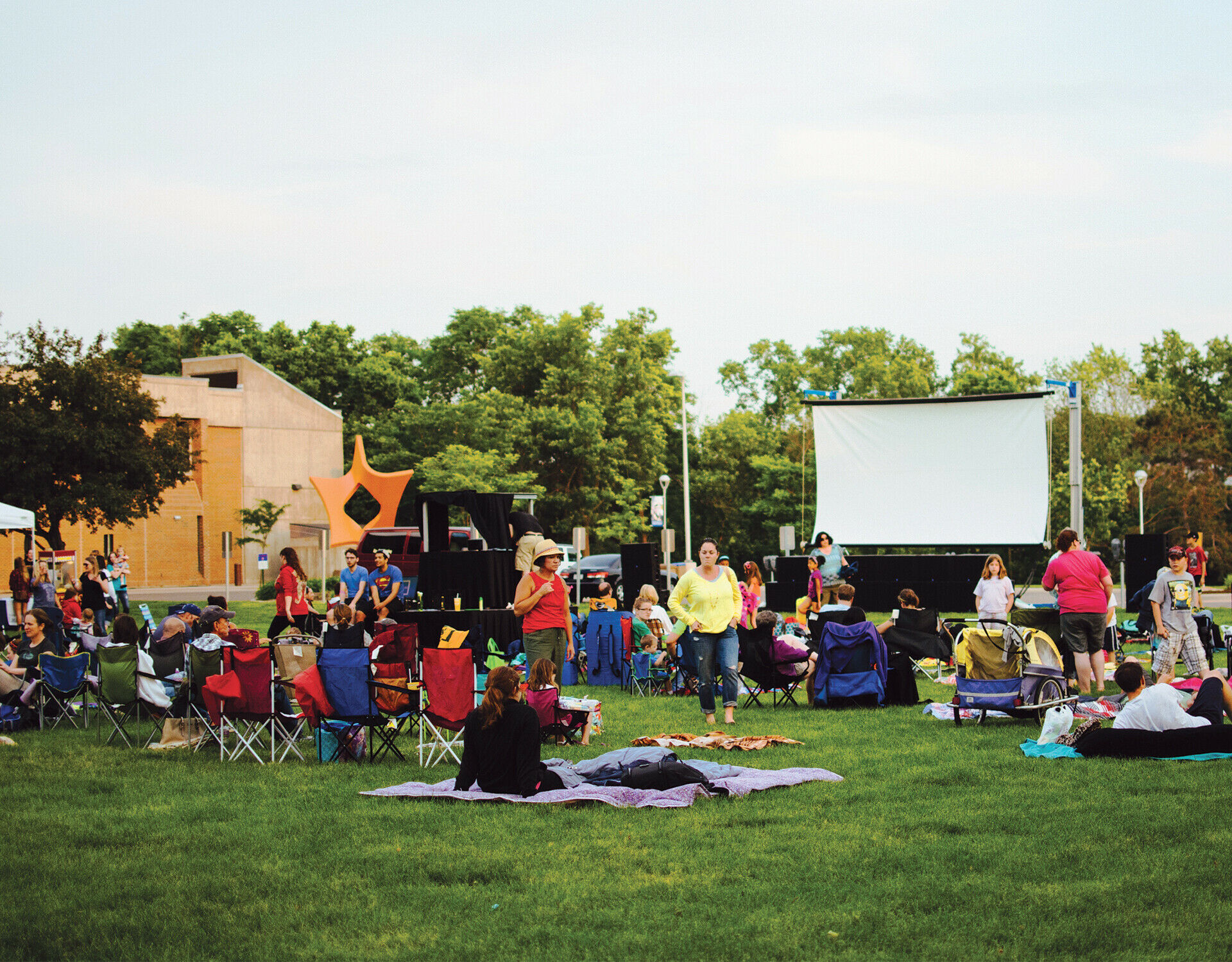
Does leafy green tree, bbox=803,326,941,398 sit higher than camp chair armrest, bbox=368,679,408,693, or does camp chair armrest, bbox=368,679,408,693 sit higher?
leafy green tree, bbox=803,326,941,398

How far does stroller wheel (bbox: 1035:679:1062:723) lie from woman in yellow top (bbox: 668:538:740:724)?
2.48 meters

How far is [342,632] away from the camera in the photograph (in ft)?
34.5

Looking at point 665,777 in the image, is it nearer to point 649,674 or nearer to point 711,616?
point 711,616

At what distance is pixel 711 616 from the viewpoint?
1035 centimetres

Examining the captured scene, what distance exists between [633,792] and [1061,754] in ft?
10.6

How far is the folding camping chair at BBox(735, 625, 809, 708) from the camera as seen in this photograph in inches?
474

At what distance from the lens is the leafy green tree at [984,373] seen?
44.8 m

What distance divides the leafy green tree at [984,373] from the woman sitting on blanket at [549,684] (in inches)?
1332

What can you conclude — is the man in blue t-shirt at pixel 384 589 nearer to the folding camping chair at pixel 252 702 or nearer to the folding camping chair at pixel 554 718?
the folding camping chair at pixel 252 702

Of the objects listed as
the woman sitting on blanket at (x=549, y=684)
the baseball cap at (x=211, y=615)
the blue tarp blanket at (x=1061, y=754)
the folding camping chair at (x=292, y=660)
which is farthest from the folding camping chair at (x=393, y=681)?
the blue tarp blanket at (x=1061, y=754)

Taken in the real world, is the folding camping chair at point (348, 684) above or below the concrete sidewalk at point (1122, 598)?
above

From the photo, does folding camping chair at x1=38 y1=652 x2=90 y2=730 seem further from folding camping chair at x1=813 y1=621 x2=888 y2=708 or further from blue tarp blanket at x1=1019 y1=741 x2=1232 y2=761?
blue tarp blanket at x1=1019 y1=741 x2=1232 y2=761

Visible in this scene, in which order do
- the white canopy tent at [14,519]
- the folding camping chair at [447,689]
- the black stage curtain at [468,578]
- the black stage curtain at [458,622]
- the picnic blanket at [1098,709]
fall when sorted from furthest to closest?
the white canopy tent at [14,519], the black stage curtain at [468,578], the black stage curtain at [458,622], the picnic blanket at [1098,709], the folding camping chair at [447,689]

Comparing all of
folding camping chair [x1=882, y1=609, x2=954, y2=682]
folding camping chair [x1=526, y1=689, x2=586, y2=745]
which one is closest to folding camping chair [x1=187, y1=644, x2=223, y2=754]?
folding camping chair [x1=526, y1=689, x2=586, y2=745]
